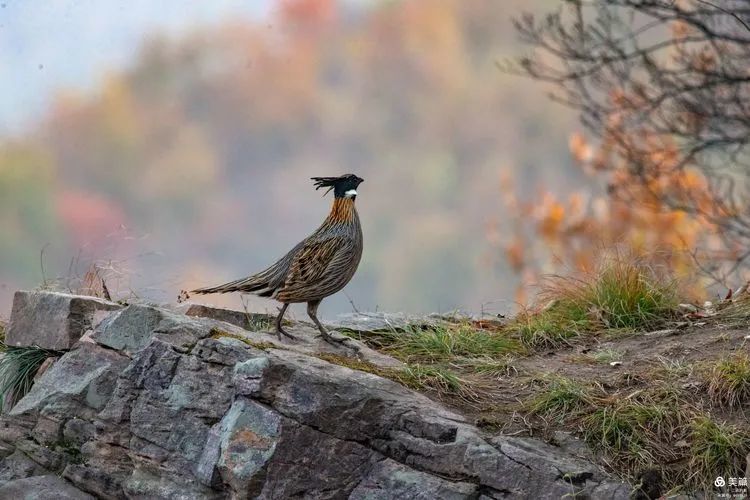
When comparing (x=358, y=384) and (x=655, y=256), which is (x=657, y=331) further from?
(x=358, y=384)

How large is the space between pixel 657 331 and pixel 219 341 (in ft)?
11.1

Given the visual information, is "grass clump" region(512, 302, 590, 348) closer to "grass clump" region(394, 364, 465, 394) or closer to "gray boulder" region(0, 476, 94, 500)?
"grass clump" region(394, 364, 465, 394)

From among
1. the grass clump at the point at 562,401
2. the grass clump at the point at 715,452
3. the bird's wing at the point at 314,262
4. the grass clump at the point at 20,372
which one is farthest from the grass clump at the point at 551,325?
the grass clump at the point at 20,372

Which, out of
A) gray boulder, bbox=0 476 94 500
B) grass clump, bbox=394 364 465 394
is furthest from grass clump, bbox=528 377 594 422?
gray boulder, bbox=0 476 94 500

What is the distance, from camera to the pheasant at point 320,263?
6.28 m

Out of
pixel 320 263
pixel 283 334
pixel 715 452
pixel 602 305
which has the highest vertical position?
pixel 602 305

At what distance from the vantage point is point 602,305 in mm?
7750

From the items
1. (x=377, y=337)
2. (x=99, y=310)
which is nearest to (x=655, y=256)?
(x=377, y=337)

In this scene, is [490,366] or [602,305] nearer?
[490,366]

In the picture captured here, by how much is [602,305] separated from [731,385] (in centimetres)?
199

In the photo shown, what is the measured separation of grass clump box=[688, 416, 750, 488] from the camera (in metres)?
5.29

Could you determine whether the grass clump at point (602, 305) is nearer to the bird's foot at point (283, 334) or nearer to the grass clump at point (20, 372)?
the bird's foot at point (283, 334)

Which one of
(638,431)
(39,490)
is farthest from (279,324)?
(638,431)

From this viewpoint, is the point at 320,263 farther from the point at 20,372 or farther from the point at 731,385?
the point at 20,372
